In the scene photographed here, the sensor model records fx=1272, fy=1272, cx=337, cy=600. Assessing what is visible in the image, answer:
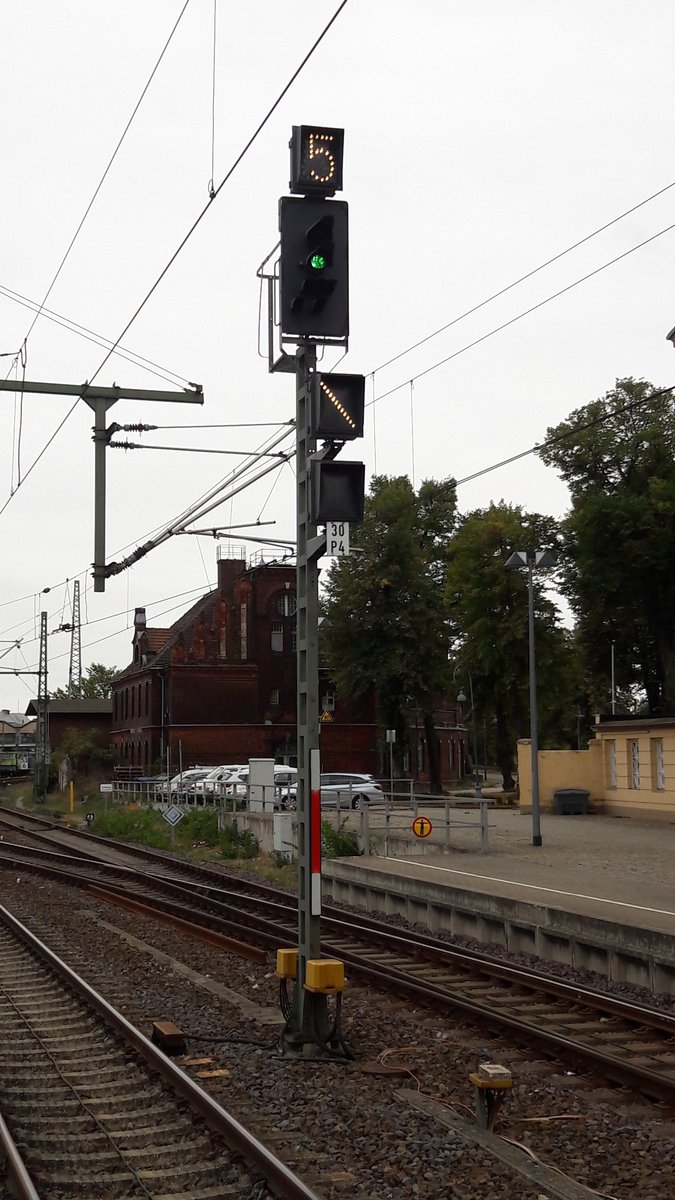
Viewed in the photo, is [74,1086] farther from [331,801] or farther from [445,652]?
[445,652]

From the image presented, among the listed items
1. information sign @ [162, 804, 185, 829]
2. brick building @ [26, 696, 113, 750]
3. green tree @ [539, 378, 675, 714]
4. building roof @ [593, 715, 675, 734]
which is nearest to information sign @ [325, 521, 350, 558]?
building roof @ [593, 715, 675, 734]

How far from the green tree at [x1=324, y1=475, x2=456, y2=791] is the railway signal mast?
45519 millimetres

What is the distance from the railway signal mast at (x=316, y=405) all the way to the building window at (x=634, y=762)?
88.6 ft

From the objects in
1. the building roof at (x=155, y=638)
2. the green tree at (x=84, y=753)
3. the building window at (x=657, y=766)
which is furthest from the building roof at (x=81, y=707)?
the building window at (x=657, y=766)

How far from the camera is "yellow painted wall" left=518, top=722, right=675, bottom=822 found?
33.6 meters

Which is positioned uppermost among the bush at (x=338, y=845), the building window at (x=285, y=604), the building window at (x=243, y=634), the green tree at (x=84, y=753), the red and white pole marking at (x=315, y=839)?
the building window at (x=285, y=604)

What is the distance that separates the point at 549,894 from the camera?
16891 mm

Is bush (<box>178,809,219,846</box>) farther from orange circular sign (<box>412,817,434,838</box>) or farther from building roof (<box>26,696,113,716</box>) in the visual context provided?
building roof (<box>26,696,113,716</box>)

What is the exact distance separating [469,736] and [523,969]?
3105 inches

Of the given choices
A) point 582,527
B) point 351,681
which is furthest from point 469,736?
point 582,527

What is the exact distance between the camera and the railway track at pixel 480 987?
31.7 feet

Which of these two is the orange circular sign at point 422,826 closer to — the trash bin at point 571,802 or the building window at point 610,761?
the building window at point 610,761

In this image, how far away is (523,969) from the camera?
13.4m

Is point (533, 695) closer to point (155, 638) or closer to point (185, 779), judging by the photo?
point (185, 779)
